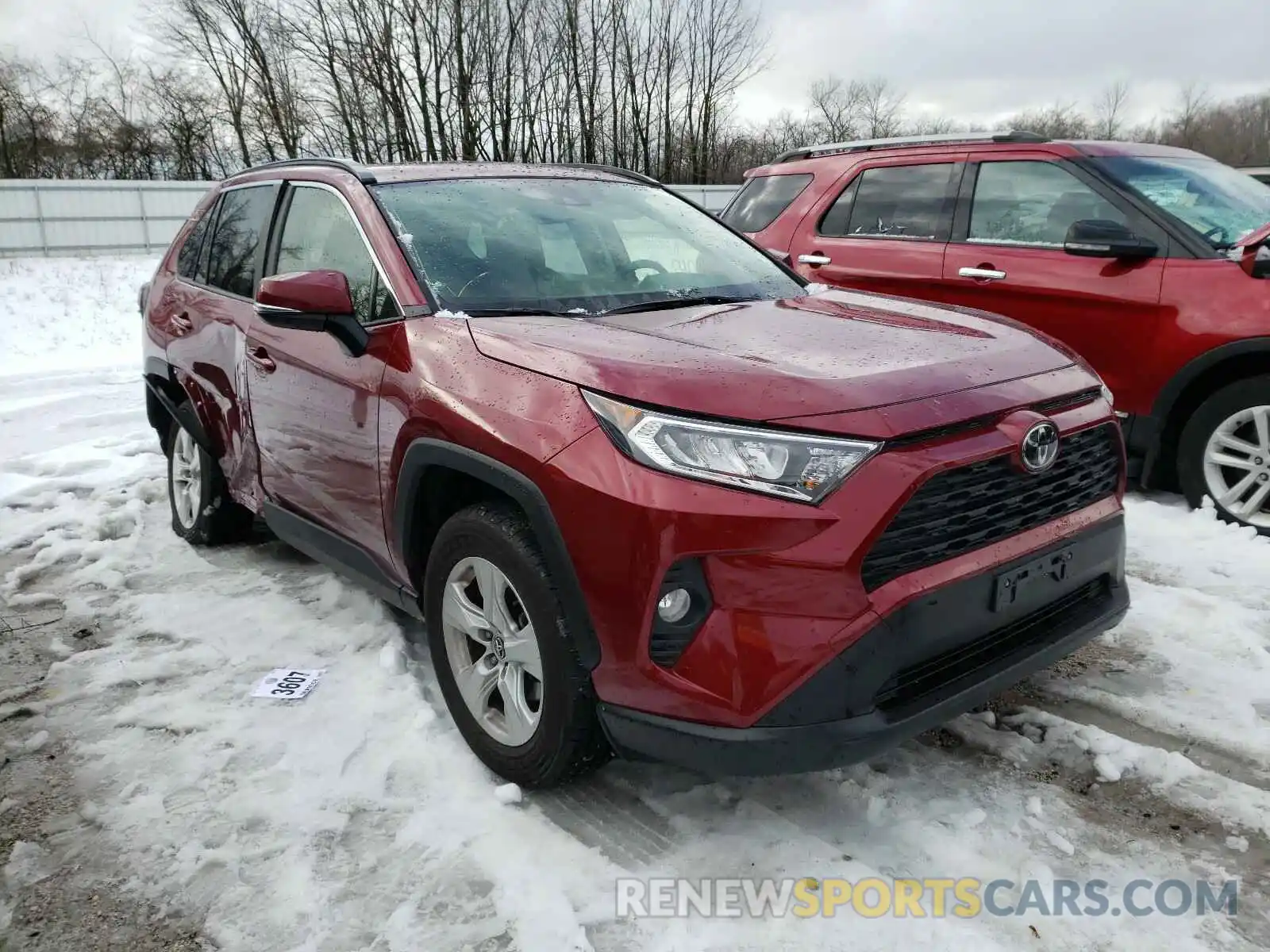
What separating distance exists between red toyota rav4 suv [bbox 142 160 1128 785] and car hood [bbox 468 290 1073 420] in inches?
0.4

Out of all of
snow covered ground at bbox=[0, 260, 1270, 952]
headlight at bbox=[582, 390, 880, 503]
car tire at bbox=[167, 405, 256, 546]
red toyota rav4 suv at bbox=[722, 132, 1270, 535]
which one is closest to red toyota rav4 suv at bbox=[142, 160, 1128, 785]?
headlight at bbox=[582, 390, 880, 503]

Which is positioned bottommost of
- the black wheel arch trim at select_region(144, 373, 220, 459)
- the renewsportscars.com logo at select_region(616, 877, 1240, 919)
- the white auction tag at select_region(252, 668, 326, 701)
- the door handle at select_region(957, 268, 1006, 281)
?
the renewsportscars.com logo at select_region(616, 877, 1240, 919)

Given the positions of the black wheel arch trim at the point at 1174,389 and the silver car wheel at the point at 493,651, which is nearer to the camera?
the silver car wheel at the point at 493,651

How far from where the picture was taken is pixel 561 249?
3.22 metres

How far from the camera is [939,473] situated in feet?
6.92

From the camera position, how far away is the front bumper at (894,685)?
2049mm

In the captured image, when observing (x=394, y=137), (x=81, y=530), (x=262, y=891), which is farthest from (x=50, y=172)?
(x=262, y=891)

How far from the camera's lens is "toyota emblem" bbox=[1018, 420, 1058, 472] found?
226 centimetres

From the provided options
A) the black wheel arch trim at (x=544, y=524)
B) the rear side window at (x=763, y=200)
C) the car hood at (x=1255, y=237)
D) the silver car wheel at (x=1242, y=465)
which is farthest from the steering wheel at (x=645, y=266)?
the rear side window at (x=763, y=200)

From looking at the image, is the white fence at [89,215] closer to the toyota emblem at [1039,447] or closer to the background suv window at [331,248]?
the background suv window at [331,248]

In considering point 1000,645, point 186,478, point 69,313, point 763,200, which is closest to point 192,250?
point 186,478

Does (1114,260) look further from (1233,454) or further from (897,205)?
(897,205)

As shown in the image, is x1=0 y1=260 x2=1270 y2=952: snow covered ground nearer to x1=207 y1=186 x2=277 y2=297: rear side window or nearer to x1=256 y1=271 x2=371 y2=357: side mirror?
x1=256 y1=271 x2=371 y2=357: side mirror

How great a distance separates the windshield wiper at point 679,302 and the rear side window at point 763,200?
129 inches
